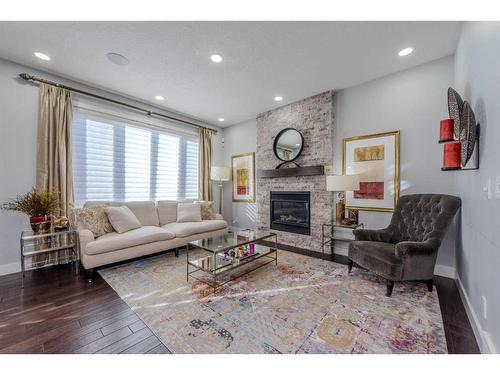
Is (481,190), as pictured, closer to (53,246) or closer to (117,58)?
(117,58)

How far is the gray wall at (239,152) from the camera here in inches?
188

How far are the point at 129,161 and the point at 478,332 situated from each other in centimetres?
471

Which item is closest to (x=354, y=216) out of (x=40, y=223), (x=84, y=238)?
(x=84, y=238)

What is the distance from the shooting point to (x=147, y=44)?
2250 millimetres

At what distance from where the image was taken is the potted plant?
2.52 metres

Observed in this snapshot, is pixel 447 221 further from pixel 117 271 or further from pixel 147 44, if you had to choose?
pixel 117 271

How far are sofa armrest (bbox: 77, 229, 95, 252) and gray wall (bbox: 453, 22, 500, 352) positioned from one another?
3.66 meters

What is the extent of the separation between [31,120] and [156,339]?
10.8 ft

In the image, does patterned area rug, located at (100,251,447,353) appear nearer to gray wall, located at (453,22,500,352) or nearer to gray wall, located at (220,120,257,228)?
gray wall, located at (453,22,500,352)

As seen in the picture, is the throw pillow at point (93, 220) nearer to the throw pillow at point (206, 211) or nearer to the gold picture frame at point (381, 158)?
the throw pillow at point (206, 211)

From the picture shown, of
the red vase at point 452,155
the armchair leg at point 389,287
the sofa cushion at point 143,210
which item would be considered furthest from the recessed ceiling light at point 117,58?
the armchair leg at point 389,287

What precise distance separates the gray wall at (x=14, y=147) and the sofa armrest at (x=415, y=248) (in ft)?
14.9
